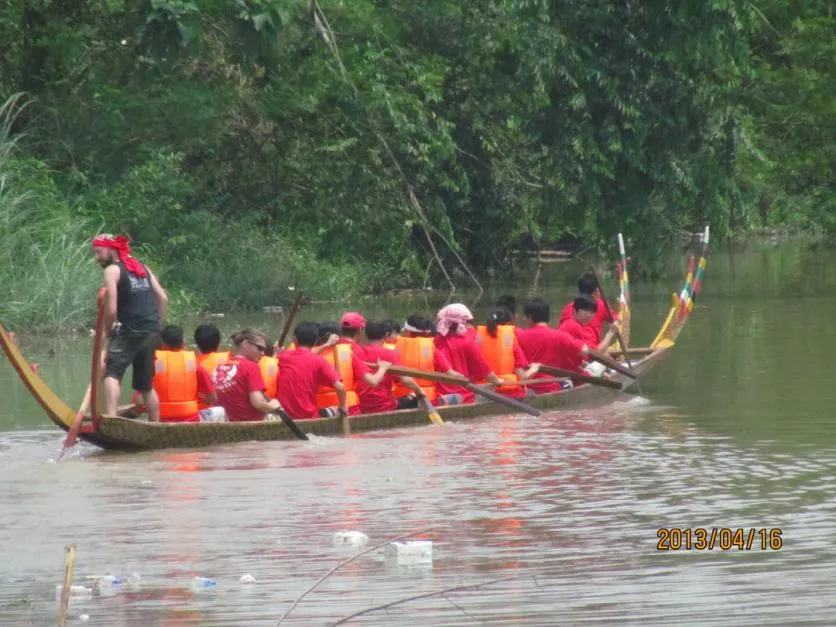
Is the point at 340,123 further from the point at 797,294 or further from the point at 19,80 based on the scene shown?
the point at 797,294

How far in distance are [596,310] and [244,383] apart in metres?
4.85

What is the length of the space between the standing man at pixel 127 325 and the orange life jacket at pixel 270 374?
105cm

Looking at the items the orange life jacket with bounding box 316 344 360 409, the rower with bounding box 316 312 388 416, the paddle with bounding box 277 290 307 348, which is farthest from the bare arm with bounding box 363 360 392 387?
the paddle with bounding box 277 290 307 348

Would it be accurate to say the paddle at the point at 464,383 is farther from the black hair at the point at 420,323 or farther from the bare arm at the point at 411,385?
the black hair at the point at 420,323

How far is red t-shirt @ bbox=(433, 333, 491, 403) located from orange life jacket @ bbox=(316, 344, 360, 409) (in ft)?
4.30

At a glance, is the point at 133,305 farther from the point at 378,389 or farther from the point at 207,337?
the point at 378,389

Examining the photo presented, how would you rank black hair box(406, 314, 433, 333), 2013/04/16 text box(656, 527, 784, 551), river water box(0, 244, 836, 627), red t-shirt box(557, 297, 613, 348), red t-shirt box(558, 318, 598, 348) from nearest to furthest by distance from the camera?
river water box(0, 244, 836, 627) → 2013/04/16 text box(656, 527, 784, 551) → black hair box(406, 314, 433, 333) → red t-shirt box(558, 318, 598, 348) → red t-shirt box(557, 297, 613, 348)

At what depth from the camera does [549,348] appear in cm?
1577

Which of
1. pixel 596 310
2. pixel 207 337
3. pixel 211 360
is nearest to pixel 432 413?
pixel 211 360

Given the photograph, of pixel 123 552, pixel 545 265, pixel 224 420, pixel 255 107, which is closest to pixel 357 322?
pixel 224 420

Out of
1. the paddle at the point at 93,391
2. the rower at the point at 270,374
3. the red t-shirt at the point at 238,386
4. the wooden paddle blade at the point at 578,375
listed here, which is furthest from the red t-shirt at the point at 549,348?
the paddle at the point at 93,391

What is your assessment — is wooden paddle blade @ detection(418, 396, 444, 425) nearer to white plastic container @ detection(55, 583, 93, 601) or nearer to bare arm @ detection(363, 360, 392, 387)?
bare arm @ detection(363, 360, 392, 387)

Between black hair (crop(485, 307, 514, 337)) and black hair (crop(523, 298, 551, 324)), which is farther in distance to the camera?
black hair (crop(523, 298, 551, 324))

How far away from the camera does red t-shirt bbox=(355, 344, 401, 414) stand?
13969 mm
